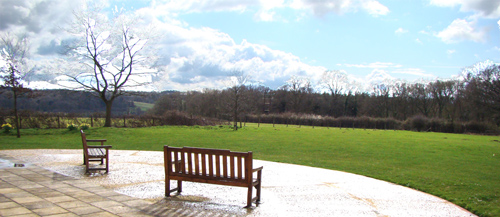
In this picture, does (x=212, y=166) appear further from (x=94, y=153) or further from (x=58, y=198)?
(x=94, y=153)

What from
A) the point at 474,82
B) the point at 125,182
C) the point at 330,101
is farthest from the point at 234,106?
the point at 330,101

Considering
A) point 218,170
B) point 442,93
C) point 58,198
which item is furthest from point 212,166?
point 442,93

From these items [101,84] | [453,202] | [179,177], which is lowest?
[453,202]

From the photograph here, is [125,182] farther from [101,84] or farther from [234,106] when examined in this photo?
[234,106]

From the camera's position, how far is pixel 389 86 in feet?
242

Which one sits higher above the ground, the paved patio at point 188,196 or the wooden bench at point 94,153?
the wooden bench at point 94,153

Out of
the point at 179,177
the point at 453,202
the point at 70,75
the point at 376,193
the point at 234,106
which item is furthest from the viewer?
the point at 234,106

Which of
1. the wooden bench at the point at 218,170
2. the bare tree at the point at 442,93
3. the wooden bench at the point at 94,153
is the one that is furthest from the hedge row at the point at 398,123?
the wooden bench at the point at 218,170

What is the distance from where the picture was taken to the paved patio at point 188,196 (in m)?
4.90

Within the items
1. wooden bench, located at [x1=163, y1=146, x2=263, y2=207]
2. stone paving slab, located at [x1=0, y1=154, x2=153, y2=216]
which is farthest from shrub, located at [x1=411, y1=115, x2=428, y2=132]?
stone paving slab, located at [x1=0, y1=154, x2=153, y2=216]

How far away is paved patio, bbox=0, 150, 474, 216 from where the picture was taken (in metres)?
4.90

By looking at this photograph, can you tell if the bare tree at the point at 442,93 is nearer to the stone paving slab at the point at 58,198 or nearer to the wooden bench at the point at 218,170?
the wooden bench at the point at 218,170

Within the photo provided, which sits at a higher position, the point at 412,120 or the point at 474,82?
the point at 474,82

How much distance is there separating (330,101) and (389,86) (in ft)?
51.1
